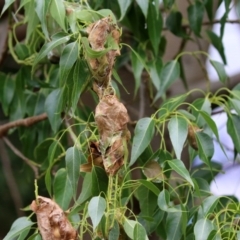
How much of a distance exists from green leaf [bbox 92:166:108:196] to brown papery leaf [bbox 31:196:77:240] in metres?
0.07

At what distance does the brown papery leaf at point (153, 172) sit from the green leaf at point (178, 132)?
57 millimetres

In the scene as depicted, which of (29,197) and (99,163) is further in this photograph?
(29,197)

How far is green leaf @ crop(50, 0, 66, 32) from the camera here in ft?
3.66

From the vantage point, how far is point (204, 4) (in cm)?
166

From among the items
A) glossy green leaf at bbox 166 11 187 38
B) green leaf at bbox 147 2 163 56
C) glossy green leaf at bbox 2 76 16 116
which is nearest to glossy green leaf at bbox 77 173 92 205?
green leaf at bbox 147 2 163 56

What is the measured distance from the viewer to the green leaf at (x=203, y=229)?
1.05 m

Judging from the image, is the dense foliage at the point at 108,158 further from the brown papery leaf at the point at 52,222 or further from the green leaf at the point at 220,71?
the green leaf at the point at 220,71

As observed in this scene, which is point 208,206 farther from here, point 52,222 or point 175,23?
point 175,23

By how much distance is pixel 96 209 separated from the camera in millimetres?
1006

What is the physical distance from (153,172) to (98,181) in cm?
10

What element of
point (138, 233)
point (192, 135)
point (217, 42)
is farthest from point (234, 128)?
point (217, 42)

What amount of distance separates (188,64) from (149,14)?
0.76 metres

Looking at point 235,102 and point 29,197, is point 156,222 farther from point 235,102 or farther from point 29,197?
point 29,197

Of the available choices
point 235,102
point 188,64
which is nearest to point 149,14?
point 235,102
